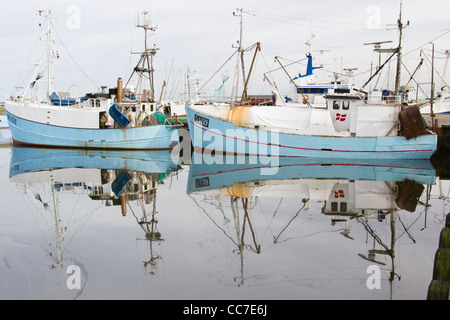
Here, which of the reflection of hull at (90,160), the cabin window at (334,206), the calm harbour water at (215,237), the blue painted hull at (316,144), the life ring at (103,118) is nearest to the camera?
the calm harbour water at (215,237)

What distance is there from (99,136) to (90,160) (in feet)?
20.9

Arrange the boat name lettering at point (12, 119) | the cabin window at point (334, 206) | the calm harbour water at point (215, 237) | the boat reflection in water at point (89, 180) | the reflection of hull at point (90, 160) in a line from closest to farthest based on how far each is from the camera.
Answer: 1. the calm harbour water at point (215, 237)
2. the boat reflection in water at point (89, 180)
3. the cabin window at point (334, 206)
4. the reflection of hull at point (90, 160)
5. the boat name lettering at point (12, 119)

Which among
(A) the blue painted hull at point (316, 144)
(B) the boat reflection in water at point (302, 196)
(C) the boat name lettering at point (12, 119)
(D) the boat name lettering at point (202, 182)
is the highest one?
(C) the boat name lettering at point (12, 119)

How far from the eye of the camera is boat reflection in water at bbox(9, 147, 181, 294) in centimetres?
1374

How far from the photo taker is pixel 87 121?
113 ft

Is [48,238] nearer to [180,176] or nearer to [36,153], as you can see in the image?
[180,176]

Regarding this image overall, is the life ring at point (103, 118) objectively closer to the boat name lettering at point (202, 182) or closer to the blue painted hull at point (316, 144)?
the blue painted hull at point (316, 144)

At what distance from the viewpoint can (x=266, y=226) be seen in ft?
41.1

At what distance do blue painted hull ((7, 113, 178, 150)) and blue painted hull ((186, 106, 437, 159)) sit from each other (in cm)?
626

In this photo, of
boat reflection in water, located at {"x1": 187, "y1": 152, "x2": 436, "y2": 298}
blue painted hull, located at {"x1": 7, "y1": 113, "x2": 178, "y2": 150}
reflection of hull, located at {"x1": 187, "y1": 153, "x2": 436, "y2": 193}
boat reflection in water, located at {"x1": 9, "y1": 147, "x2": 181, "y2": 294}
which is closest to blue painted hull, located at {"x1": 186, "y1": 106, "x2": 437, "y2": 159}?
reflection of hull, located at {"x1": 187, "y1": 153, "x2": 436, "y2": 193}

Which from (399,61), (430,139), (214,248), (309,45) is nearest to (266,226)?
(214,248)

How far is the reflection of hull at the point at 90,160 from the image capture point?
25141 millimetres

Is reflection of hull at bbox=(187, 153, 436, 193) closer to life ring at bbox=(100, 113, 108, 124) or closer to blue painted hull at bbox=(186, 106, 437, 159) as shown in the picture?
blue painted hull at bbox=(186, 106, 437, 159)

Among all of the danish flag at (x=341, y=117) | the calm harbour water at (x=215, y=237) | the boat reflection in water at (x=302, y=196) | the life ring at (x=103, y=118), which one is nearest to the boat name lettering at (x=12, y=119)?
the life ring at (x=103, y=118)
